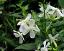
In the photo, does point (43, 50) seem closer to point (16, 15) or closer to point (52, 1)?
point (16, 15)

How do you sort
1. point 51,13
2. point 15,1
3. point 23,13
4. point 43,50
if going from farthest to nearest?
1. point 15,1
2. point 23,13
3. point 51,13
4. point 43,50

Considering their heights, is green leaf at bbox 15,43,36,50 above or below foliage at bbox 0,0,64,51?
below

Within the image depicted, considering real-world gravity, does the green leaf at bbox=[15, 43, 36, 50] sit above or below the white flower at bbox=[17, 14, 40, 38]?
below

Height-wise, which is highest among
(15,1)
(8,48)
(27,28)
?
(15,1)

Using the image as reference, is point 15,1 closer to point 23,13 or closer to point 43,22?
point 23,13

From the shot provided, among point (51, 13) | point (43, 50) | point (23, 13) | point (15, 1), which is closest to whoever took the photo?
point (43, 50)

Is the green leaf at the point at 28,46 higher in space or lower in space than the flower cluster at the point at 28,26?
lower

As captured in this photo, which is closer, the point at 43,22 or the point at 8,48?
the point at 43,22

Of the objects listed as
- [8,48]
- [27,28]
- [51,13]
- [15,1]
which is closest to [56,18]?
[51,13]

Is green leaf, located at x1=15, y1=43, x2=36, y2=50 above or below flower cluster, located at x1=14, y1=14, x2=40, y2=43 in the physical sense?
below

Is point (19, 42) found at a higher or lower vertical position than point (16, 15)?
lower

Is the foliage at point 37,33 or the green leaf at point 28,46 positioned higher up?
the foliage at point 37,33
